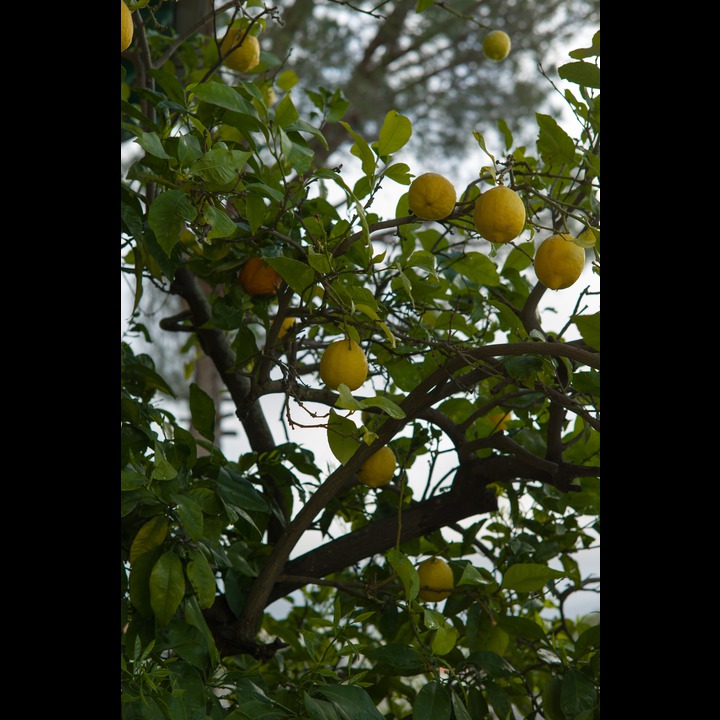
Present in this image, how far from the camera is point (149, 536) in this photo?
66 cm

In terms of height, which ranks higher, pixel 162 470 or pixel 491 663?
pixel 162 470

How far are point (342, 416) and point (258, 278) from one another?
21 centimetres

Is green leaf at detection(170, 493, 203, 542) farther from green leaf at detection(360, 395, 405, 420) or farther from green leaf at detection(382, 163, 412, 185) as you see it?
green leaf at detection(382, 163, 412, 185)

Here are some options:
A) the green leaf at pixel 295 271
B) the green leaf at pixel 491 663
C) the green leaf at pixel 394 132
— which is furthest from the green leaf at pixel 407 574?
the green leaf at pixel 394 132

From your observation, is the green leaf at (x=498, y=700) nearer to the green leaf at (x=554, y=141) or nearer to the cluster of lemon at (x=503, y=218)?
the cluster of lemon at (x=503, y=218)

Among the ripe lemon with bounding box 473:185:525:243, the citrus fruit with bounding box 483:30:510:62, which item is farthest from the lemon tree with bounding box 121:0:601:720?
the citrus fruit with bounding box 483:30:510:62

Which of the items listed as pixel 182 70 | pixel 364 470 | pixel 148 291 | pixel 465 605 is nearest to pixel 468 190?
pixel 364 470

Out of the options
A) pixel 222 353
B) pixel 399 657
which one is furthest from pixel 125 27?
pixel 399 657

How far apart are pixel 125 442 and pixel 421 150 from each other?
3687mm

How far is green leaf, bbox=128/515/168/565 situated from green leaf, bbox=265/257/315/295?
0.72 ft

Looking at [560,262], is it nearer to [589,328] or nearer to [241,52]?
[589,328]

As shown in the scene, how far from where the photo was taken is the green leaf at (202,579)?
639mm
